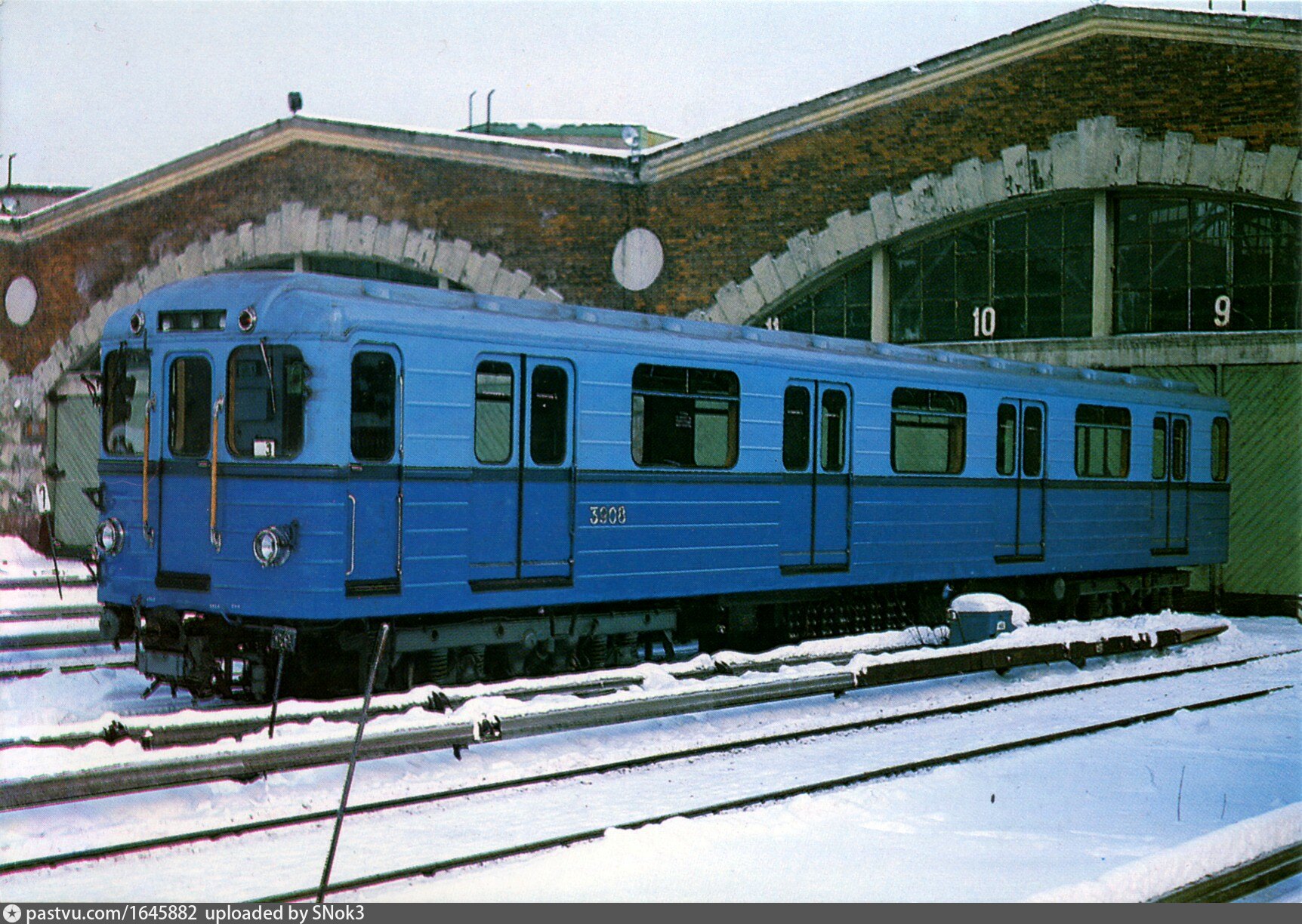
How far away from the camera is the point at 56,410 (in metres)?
28.4

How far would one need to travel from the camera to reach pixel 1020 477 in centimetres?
1680

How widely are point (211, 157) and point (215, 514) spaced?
17544 mm

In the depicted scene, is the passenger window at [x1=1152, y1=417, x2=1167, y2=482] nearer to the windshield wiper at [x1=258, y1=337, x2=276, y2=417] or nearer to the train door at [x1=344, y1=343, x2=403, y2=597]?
the train door at [x1=344, y1=343, x2=403, y2=597]

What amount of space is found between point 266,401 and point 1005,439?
30.2ft

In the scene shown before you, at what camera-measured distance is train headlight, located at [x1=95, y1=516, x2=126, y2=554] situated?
11.2 m

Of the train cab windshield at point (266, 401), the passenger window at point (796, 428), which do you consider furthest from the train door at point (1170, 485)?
the train cab windshield at point (266, 401)

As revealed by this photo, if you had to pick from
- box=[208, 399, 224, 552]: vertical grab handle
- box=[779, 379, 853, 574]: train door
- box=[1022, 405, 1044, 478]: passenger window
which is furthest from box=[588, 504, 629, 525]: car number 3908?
box=[1022, 405, 1044, 478]: passenger window

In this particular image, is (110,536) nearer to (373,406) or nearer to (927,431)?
(373,406)

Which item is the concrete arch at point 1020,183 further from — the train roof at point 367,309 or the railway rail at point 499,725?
the train roof at point 367,309

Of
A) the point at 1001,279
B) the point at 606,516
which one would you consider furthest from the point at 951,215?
the point at 606,516

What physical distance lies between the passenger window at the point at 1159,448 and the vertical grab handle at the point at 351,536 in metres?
12.4

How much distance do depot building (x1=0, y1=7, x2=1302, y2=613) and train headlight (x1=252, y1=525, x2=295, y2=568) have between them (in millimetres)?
13009

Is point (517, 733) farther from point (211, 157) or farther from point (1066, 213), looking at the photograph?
point (211, 157)
